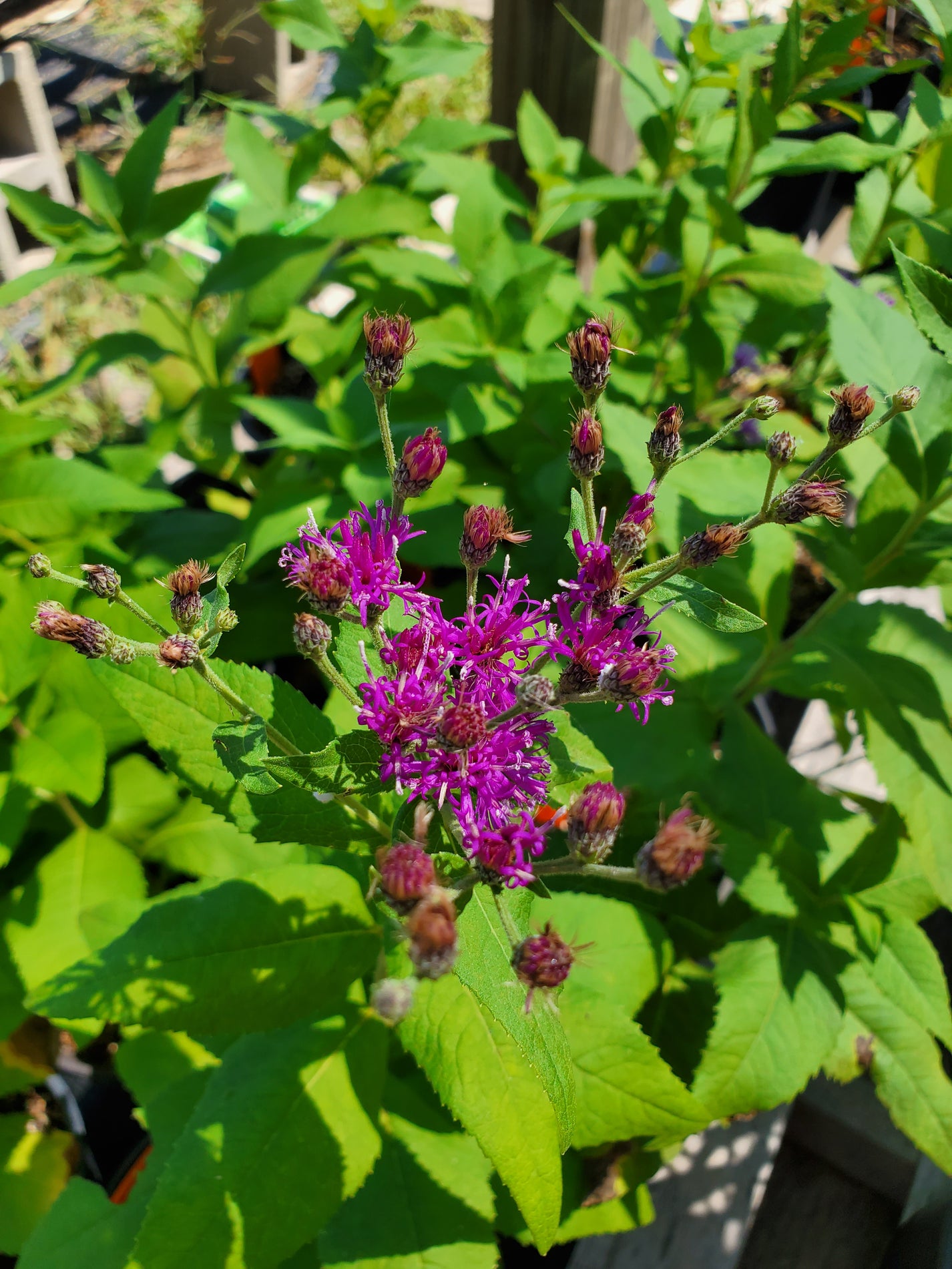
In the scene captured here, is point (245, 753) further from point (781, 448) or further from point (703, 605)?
point (781, 448)

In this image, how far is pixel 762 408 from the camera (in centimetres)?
93

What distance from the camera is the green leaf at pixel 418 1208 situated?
46.7 inches

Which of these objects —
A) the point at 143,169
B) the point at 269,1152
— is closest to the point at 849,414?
the point at 269,1152

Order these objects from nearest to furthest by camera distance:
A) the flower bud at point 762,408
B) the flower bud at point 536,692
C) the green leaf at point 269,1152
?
1. the flower bud at point 536,692
2. the flower bud at point 762,408
3. the green leaf at point 269,1152

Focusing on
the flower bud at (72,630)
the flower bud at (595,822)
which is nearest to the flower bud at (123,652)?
the flower bud at (72,630)

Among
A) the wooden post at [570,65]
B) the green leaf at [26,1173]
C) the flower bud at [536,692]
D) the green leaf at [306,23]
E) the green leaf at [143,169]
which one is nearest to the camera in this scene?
the flower bud at [536,692]

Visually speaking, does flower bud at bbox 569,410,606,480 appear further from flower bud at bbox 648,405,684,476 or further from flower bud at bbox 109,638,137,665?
flower bud at bbox 109,638,137,665

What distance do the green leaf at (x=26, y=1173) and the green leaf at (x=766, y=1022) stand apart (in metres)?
1.25

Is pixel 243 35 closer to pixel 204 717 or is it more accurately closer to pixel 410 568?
pixel 410 568

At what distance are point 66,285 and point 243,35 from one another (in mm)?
1514

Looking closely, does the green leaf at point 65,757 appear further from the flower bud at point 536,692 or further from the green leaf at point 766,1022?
the green leaf at point 766,1022

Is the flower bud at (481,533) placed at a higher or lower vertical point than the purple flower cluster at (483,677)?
higher

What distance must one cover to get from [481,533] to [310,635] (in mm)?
213

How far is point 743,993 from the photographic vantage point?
1349 millimetres
